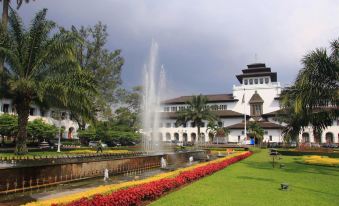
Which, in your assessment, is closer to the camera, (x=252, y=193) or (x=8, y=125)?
(x=252, y=193)

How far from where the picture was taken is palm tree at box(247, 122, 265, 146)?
199 ft

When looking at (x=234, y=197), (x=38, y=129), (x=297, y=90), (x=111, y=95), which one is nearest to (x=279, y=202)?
(x=234, y=197)

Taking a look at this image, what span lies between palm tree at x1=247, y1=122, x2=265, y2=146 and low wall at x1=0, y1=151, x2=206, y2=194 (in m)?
44.6

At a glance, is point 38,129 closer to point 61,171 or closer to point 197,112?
point 61,171

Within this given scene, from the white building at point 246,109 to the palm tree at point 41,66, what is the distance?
145 feet

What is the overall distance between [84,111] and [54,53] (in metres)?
4.77

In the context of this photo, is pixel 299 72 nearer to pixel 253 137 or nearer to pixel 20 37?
pixel 20 37

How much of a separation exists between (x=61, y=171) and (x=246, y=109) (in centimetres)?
6214

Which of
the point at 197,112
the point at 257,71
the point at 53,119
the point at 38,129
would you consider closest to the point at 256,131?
the point at 197,112

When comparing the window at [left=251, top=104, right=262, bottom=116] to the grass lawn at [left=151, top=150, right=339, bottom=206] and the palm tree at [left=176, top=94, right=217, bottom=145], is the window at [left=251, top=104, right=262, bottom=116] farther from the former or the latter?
the grass lawn at [left=151, top=150, right=339, bottom=206]

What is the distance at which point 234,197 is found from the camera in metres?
10.3

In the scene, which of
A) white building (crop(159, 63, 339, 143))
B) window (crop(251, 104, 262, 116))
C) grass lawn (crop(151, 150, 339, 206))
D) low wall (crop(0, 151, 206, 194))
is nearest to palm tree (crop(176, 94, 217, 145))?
white building (crop(159, 63, 339, 143))

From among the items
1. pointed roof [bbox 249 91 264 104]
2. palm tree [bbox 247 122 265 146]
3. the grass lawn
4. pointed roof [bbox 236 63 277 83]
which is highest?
pointed roof [bbox 236 63 277 83]

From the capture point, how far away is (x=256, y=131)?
60781 millimetres
